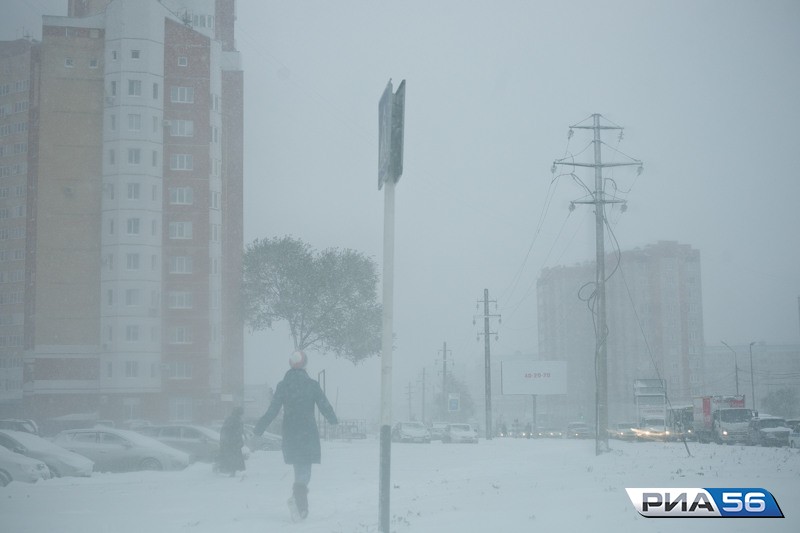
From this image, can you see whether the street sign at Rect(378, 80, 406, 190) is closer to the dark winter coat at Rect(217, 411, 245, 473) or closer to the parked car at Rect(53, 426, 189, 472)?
the dark winter coat at Rect(217, 411, 245, 473)

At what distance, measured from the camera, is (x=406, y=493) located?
41.4ft

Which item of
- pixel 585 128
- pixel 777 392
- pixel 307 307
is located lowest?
pixel 777 392

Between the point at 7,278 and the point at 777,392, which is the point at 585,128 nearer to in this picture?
the point at 7,278

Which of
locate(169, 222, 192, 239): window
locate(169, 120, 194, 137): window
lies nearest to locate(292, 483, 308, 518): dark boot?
locate(169, 222, 192, 239): window

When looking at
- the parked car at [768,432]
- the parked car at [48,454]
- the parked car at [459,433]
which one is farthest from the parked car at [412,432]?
the parked car at [48,454]

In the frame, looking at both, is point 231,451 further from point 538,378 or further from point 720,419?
point 538,378

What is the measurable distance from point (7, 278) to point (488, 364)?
31228 millimetres

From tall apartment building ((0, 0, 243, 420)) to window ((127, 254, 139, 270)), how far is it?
7cm

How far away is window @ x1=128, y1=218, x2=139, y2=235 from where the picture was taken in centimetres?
5362

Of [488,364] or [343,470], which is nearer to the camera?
[343,470]

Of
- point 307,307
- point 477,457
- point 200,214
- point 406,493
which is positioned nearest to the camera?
point 406,493

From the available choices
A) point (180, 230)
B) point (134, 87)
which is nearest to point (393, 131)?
point (134, 87)

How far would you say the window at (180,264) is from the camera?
55.9 meters

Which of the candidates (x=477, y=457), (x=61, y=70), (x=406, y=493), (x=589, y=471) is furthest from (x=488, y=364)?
(x=406, y=493)
